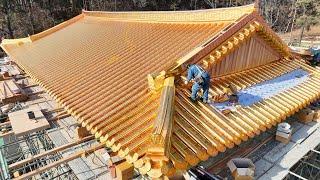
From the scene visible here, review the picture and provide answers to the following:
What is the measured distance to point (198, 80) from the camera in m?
7.43

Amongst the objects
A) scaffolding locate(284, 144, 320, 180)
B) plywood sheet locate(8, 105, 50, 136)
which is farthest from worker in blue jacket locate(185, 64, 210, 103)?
plywood sheet locate(8, 105, 50, 136)

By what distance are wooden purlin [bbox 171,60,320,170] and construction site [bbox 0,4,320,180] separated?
0.03m

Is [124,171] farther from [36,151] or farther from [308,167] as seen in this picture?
[36,151]

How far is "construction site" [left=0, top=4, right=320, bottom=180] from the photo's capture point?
659 cm

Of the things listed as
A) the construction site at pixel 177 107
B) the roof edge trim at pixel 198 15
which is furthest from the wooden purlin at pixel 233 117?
the roof edge trim at pixel 198 15

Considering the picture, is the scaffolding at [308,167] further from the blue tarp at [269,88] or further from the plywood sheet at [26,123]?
the plywood sheet at [26,123]

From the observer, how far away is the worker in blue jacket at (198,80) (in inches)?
292

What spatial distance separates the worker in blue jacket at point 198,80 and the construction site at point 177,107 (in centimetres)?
22

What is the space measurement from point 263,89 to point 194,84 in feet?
10.3

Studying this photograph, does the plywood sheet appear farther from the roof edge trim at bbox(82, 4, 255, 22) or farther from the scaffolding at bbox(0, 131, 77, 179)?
the roof edge trim at bbox(82, 4, 255, 22)

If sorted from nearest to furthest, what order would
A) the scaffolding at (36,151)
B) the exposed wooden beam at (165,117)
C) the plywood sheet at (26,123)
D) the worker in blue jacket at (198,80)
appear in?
the exposed wooden beam at (165,117), the worker in blue jacket at (198,80), the plywood sheet at (26,123), the scaffolding at (36,151)

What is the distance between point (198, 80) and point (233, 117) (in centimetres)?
140

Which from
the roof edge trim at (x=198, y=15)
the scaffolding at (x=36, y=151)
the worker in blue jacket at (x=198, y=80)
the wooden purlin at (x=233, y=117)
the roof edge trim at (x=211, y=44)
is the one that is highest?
the roof edge trim at (x=198, y=15)

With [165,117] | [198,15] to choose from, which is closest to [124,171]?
[165,117]
